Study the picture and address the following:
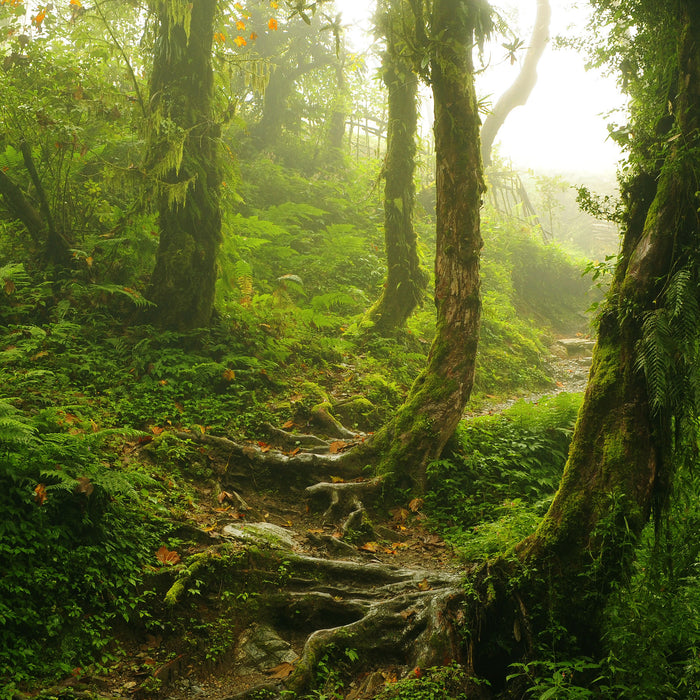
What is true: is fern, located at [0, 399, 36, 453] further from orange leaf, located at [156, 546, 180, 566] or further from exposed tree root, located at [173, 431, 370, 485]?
exposed tree root, located at [173, 431, 370, 485]

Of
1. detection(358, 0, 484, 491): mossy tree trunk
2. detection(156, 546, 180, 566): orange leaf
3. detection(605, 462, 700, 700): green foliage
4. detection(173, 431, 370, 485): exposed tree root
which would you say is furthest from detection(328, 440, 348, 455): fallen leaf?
detection(605, 462, 700, 700): green foliage

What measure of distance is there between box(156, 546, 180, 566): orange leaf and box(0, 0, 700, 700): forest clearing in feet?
0.04

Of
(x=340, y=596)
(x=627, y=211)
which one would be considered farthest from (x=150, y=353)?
(x=627, y=211)

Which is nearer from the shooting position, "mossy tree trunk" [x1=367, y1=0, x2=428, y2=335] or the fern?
the fern

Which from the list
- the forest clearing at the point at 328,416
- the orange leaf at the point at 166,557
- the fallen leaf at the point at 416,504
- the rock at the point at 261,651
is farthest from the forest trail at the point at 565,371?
the orange leaf at the point at 166,557

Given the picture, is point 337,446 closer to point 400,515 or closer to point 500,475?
point 400,515

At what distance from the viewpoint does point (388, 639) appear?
3.65 meters

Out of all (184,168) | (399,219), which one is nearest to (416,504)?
(184,168)

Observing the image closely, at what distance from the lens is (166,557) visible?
3.93 m

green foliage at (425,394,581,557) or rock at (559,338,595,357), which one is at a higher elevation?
rock at (559,338,595,357)

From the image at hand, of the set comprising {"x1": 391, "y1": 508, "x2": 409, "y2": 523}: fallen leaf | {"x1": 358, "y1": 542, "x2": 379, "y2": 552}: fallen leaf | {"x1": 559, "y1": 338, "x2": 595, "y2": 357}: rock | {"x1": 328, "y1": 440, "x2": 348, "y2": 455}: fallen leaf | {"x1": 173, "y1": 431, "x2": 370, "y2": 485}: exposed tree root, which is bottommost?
{"x1": 358, "y1": 542, "x2": 379, "y2": 552}: fallen leaf

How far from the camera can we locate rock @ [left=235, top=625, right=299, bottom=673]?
3.49m

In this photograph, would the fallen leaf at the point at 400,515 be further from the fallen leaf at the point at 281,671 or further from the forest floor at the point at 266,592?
the fallen leaf at the point at 281,671

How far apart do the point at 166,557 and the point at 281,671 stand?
118 centimetres
